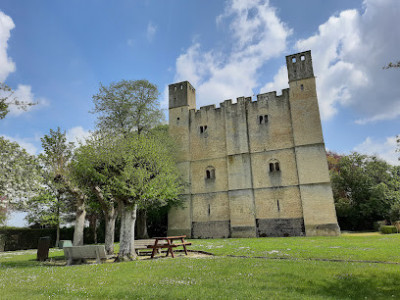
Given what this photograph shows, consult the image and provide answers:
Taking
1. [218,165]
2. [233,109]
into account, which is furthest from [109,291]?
[233,109]

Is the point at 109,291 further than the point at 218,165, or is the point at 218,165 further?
the point at 218,165

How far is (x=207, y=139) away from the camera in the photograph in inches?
1162

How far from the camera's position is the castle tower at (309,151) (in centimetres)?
2319

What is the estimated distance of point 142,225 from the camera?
27.4m

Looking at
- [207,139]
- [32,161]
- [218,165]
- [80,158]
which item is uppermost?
[207,139]

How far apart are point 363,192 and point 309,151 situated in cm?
1125

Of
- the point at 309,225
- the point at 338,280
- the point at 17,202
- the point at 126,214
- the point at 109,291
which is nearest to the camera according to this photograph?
the point at 109,291

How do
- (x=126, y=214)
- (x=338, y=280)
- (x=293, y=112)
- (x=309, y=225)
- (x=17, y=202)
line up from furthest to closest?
(x=293, y=112) → (x=309, y=225) → (x=126, y=214) → (x=17, y=202) → (x=338, y=280)

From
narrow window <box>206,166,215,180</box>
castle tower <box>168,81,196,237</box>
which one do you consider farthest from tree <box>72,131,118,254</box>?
narrow window <box>206,166,215,180</box>

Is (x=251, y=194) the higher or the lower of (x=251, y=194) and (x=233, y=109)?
the lower

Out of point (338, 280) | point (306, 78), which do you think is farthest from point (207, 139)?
point (338, 280)

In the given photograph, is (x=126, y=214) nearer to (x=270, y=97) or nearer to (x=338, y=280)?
(x=338, y=280)

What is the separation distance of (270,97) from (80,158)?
20.0 m

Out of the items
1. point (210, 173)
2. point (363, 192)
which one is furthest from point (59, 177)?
point (363, 192)
